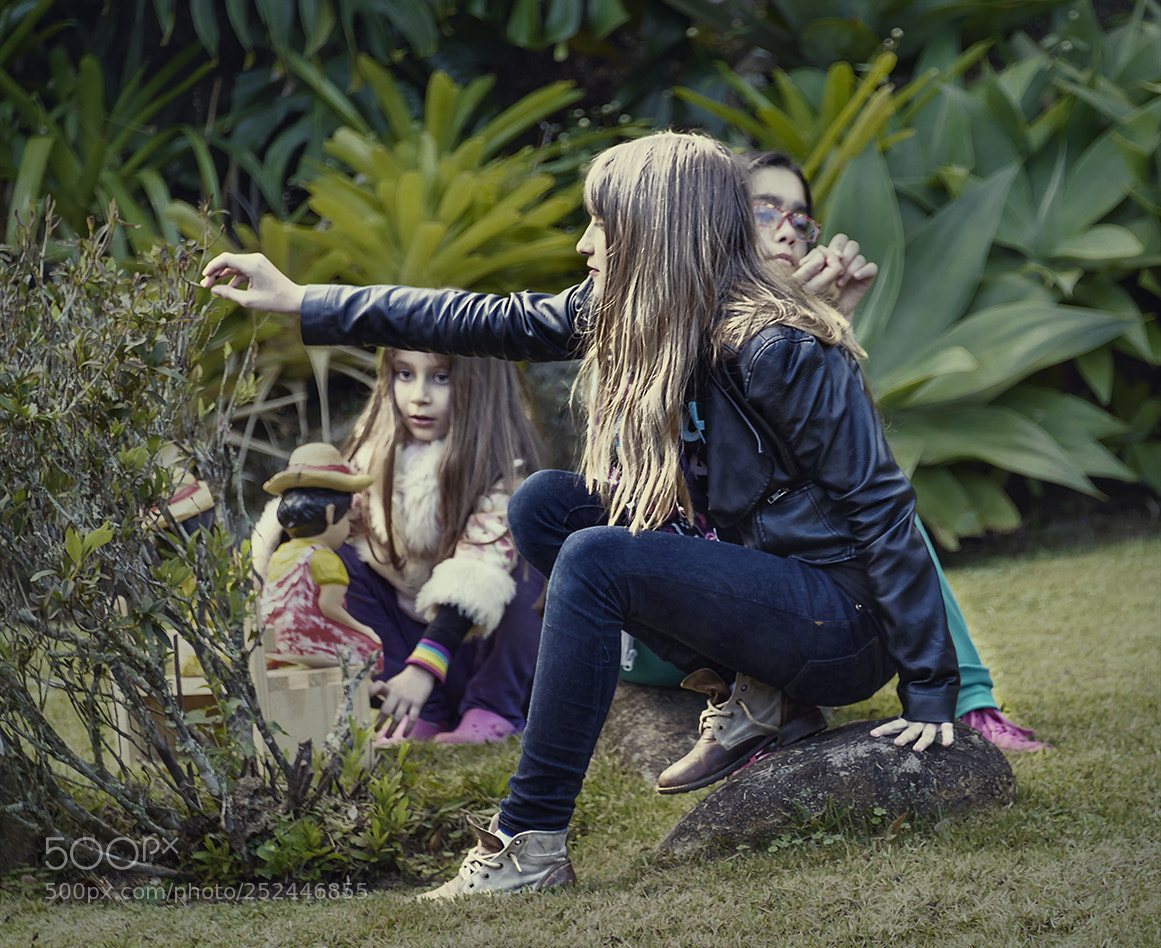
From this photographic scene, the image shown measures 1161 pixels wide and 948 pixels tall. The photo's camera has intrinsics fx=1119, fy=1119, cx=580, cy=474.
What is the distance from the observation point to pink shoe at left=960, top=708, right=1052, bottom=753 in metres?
2.20

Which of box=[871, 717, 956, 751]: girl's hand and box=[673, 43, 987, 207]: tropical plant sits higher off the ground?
box=[673, 43, 987, 207]: tropical plant

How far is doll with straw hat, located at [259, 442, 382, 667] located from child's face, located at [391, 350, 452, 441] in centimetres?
35

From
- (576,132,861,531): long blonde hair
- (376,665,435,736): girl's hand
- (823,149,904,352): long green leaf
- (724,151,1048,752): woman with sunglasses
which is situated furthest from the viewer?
(823,149,904,352): long green leaf

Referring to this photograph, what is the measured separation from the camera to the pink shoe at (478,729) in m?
2.60

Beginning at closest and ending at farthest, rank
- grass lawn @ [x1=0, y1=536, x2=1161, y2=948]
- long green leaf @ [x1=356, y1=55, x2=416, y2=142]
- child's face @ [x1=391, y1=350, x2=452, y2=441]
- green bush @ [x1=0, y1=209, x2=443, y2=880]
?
1. grass lawn @ [x1=0, y1=536, x2=1161, y2=948]
2. green bush @ [x1=0, y1=209, x2=443, y2=880]
3. child's face @ [x1=391, y1=350, x2=452, y2=441]
4. long green leaf @ [x1=356, y1=55, x2=416, y2=142]

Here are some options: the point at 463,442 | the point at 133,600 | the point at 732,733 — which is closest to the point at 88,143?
the point at 463,442

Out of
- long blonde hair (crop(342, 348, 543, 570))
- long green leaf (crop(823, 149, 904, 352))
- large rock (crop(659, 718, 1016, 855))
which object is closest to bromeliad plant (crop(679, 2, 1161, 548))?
long green leaf (crop(823, 149, 904, 352))

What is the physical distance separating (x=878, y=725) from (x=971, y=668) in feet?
1.56

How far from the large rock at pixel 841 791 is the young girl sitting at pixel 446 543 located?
3.00 ft

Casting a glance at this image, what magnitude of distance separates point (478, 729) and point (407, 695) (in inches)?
7.4

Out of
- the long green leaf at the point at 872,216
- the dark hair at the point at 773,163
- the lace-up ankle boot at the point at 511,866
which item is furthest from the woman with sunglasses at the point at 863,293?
the long green leaf at the point at 872,216

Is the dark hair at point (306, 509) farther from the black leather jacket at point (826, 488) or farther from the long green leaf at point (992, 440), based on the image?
the long green leaf at point (992, 440)

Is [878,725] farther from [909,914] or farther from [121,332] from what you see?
[121,332]

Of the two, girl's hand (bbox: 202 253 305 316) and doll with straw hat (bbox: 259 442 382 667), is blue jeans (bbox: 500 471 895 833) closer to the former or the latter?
girl's hand (bbox: 202 253 305 316)
